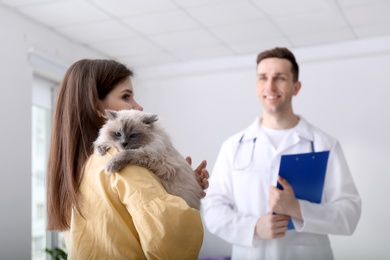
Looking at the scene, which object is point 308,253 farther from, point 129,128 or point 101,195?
point 101,195

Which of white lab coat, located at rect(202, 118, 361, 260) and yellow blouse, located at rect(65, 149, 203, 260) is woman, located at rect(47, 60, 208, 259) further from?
white lab coat, located at rect(202, 118, 361, 260)

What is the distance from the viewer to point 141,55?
6.36m

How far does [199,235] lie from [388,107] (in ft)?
15.6

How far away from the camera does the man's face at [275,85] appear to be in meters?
3.06

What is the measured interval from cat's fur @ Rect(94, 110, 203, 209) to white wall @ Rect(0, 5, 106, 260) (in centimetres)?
331

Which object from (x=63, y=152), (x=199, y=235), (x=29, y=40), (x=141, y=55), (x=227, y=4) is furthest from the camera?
(x=141, y=55)

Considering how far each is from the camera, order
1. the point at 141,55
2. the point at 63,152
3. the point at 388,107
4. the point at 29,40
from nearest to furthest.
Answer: the point at 63,152 → the point at 29,40 → the point at 388,107 → the point at 141,55

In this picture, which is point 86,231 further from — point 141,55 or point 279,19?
point 141,55

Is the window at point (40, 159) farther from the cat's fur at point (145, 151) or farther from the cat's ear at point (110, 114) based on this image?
the cat's ear at point (110, 114)

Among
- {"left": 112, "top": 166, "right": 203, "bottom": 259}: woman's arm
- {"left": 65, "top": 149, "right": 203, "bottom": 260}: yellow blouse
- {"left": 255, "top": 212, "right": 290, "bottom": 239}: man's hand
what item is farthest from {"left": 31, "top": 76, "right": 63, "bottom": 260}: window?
{"left": 112, "top": 166, "right": 203, "bottom": 259}: woman's arm

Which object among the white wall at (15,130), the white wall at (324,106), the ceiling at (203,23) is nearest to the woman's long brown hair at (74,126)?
the ceiling at (203,23)

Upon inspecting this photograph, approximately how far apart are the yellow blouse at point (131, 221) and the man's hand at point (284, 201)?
4.30 feet

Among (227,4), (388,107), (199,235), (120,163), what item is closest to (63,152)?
(120,163)

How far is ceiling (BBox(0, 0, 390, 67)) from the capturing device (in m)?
4.80
